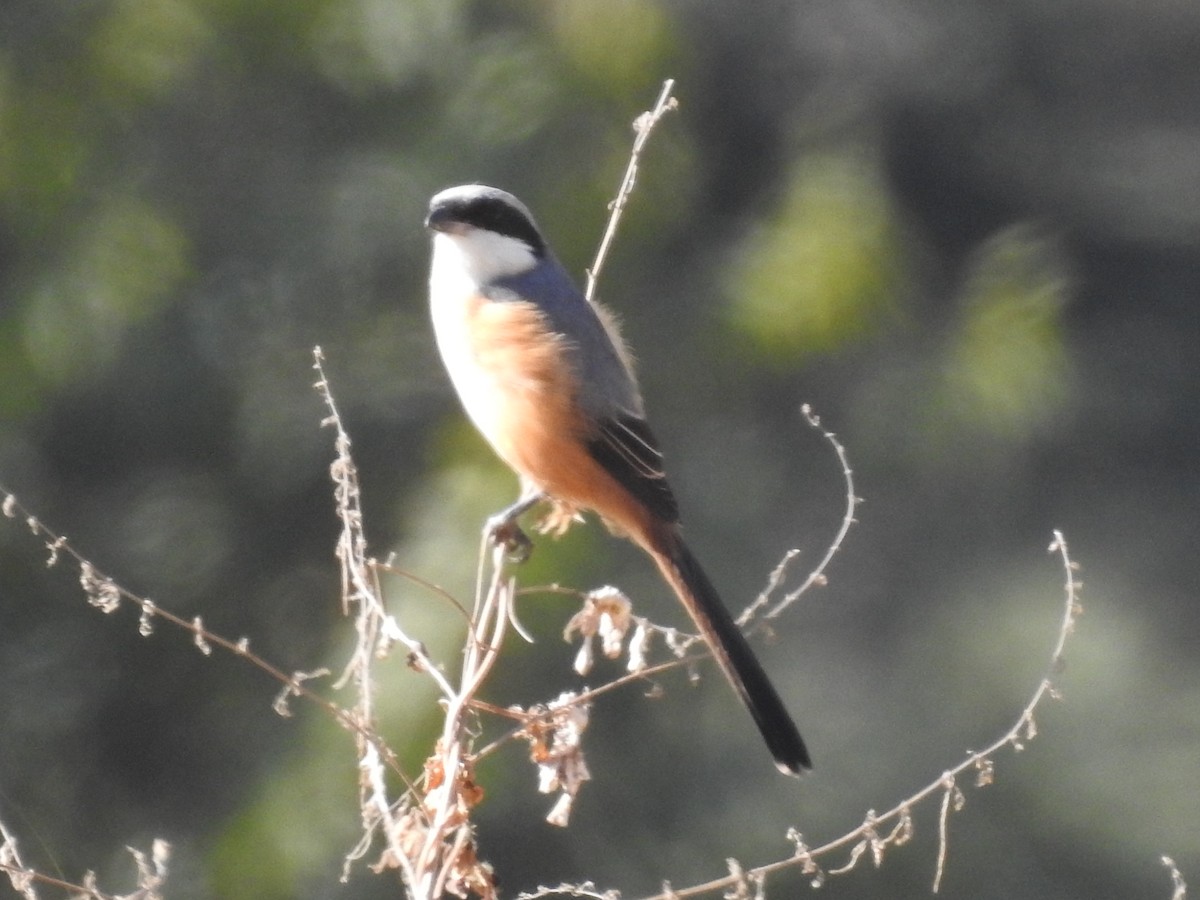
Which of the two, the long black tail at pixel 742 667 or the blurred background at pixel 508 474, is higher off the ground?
the blurred background at pixel 508 474

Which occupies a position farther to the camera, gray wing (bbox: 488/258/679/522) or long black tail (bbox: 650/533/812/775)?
gray wing (bbox: 488/258/679/522)

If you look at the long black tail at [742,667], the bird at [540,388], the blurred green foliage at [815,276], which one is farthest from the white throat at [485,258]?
the blurred green foliage at [815,276]

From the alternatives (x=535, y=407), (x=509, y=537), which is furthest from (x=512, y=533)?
(x=535, y=407)

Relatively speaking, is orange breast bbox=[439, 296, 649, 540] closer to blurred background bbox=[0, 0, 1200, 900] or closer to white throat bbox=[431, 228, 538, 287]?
white throat bbox=[431, 228, 538, 287]

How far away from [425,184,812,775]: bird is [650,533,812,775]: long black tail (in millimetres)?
13

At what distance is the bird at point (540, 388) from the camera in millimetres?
2373

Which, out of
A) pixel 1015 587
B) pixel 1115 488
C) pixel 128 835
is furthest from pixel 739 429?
pixel 128 835

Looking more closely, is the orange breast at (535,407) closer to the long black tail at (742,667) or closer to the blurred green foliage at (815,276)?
the long black tail at (742,667)

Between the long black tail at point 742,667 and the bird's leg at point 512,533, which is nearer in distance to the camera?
the long black tail at point 742,667

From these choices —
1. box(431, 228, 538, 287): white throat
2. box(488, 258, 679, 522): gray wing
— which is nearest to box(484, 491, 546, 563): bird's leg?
box(488, 258, 679, 522): gray wing

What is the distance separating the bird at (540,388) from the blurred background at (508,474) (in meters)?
0.61

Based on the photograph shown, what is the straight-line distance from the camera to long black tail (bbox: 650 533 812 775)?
2.12m

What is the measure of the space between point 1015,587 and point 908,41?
136 centimetres

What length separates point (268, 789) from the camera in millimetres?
3336
